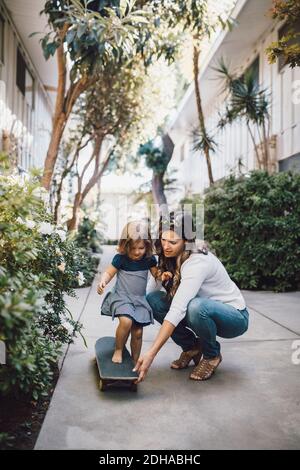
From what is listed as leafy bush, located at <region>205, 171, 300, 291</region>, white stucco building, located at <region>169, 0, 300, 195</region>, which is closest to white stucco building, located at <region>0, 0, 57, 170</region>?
white stucco building, located at <region>169, 0, 300, 195</region>

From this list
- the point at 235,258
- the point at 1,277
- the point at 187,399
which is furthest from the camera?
the point at 235,258

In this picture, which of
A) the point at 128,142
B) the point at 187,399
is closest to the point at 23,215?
the point at 187,399

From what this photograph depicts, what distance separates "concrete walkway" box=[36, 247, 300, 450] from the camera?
2484 mm

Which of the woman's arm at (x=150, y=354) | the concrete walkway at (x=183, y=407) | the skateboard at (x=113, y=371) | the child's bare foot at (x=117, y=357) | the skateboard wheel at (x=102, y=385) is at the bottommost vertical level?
the concrete walkway at (x=183, y=407)

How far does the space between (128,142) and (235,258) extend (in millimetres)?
8612

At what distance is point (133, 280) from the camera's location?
361cm

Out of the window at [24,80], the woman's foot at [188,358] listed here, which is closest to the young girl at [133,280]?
the woman's foot at [188,358]

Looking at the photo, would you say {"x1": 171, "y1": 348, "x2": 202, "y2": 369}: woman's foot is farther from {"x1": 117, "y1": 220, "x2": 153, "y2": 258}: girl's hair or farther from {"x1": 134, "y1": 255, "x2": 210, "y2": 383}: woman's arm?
{"x1": 117, "y1": 220, "x2": 153, "y2": 258}: girl's hair

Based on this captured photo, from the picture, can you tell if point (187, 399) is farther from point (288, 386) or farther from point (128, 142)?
point (128, 142)

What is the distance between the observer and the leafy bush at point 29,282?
2.17 metres

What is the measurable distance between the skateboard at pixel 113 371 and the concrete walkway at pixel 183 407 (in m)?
0.09

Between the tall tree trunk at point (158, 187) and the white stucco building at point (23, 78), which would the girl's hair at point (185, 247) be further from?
the tall tree trunk at point (158, 187)

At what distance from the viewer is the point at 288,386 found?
3.36 m

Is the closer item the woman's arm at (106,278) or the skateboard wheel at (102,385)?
the skateboard wheel at (102,385)
